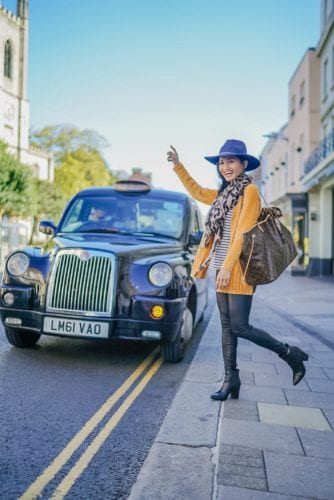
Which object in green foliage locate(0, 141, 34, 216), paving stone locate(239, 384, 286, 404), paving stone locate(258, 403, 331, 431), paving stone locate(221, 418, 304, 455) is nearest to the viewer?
paving stone locate(221, 418, 304, 455)

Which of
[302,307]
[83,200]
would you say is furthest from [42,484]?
[302,307]

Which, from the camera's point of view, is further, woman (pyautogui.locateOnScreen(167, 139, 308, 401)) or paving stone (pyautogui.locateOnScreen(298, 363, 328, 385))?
paving stone (pyautogui.locateOnScreen(298, 363, 328, 385))

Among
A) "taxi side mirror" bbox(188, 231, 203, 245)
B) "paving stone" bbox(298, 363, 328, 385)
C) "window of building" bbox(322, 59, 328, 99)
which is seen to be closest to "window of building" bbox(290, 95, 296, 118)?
"window of building" bbox(322, 59, 328, 99)

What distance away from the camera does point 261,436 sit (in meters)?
3.16

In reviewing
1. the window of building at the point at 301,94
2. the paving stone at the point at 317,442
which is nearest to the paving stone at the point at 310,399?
the paving stone at the point at 317,442

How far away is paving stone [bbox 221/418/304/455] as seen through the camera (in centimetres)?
299

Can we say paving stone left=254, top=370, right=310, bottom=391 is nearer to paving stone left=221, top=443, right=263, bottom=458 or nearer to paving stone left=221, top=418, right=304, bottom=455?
paving stone left=221, top=418, right=304, bottom=455

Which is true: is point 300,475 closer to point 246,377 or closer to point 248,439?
point 248,439

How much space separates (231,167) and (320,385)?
2273mm

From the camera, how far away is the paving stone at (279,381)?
14.7ft

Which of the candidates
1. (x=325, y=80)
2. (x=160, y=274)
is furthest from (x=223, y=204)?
(x=325, y=80)

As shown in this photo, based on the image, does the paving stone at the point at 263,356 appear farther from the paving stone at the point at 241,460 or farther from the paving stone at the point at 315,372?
the paving stone at the point at 241,460

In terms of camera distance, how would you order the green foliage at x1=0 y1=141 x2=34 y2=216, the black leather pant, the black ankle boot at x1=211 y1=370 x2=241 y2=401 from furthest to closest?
1. the green foliage at x1=0 y1=141 x2=34 y2=216
2. the black ankle boot at x1=211 y1=370 x2=241 y2=401
3. the black leather pant

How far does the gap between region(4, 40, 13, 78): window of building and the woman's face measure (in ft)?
191
